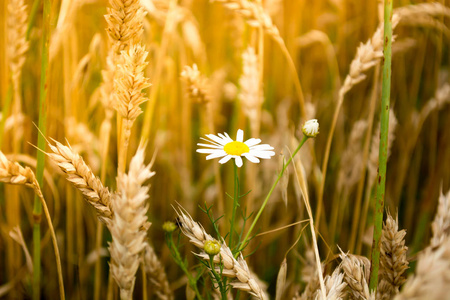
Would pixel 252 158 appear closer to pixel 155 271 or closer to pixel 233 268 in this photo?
pixel 233 268

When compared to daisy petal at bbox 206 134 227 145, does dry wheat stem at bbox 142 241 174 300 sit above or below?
below

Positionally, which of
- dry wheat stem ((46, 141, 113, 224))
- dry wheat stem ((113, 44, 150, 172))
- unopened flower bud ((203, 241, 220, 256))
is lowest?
unopened flower bud ((203, 241, 220, 256))

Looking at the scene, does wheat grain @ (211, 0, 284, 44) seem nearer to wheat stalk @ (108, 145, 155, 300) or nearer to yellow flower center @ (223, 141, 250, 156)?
yellow flower center @ (223, 141, 250, 156)

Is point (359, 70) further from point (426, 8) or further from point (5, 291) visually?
point (5, 291)

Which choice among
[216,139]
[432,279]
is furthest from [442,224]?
[216,139]

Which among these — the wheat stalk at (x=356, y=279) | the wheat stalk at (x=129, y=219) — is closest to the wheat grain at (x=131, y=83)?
the wheat stalk at (x=129, y=219)

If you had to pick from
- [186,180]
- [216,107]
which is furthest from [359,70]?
[216,107]

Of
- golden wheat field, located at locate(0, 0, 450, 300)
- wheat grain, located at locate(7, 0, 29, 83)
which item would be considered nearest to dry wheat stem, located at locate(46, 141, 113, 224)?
golden wheat field, located at locate(0, 0, 450, 300)

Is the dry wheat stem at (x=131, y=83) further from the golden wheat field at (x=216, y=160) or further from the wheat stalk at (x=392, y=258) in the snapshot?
the wheat stalk at (x=392, y=258)
